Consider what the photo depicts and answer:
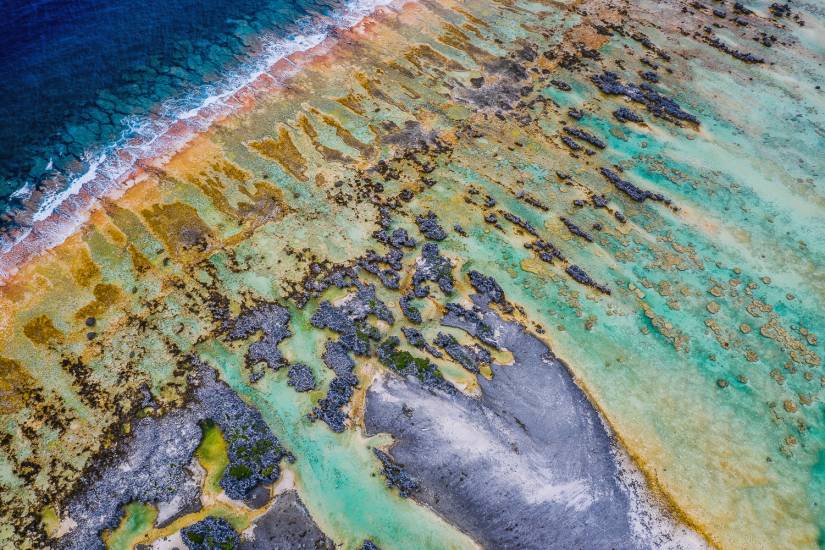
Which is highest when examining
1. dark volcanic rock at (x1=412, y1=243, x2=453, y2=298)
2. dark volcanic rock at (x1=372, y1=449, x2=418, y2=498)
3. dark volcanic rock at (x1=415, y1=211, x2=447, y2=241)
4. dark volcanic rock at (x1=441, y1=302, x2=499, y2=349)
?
dark volcanic rock at (x1=415, y1=211, x2=447, y2=241)

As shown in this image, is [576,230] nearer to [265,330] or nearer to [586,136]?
[586,136]

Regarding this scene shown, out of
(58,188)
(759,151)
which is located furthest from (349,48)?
(759,151)

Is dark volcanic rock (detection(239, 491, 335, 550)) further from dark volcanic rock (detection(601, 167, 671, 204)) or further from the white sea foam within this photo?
dark volcanic rock (detection(601, 167, 671, 204))

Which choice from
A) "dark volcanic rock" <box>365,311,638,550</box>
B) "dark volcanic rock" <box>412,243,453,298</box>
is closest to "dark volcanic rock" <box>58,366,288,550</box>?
"dark volcanic rock" <box>365,311,638,550</box>

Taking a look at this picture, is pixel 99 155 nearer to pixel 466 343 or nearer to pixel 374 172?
pixel 374 172

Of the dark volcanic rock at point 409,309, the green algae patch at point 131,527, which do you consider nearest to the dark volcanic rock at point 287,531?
the green algae patch at point 131,527

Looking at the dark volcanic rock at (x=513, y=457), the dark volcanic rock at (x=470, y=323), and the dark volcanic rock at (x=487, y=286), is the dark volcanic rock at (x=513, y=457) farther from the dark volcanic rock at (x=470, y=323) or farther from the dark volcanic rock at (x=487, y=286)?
the dark volcanic rock at (x=487, y=286)

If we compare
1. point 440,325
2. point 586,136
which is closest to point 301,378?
point 440,325

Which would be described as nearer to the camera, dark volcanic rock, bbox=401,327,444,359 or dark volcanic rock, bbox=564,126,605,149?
dark volcanic rock, bbox=401,327,444,359
